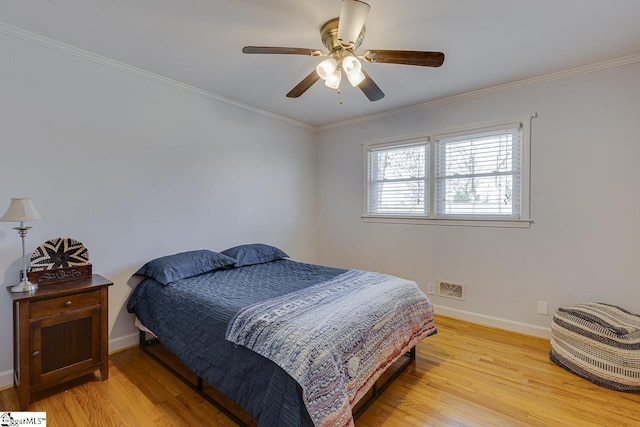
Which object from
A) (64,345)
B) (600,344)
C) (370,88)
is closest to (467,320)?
(600,344)

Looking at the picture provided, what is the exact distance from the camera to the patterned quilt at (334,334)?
139 centimetres

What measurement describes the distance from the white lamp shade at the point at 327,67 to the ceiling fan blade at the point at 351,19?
137 millimetres

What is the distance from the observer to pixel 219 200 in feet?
11.0

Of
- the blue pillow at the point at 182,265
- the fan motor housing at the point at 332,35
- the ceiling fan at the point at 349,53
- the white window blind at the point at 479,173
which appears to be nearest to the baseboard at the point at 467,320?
the blue pillow at the point at 182,265

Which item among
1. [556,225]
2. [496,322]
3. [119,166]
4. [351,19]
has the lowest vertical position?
[496,322]

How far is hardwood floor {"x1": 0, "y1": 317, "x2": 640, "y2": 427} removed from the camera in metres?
1.79

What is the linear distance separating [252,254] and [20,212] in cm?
184

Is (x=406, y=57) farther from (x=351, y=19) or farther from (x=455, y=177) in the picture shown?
(x=455, y=177)

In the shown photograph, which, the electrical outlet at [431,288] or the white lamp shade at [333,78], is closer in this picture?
the white lamp shade at [333,78]

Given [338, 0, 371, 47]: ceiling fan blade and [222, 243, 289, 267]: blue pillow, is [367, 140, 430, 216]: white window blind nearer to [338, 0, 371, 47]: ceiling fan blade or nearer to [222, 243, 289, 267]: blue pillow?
[222, 243, 289, 267]: blue pillow

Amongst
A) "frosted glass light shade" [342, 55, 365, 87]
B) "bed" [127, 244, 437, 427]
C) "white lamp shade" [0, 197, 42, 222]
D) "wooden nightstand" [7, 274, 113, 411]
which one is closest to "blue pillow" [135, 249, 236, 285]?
"bed" [127, 244, 437, 427]

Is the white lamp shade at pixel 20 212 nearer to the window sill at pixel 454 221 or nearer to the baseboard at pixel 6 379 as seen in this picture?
the baseboard at pixel 6 379

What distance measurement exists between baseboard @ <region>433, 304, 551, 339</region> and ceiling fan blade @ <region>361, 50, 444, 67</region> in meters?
2.65

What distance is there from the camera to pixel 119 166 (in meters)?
2.62
